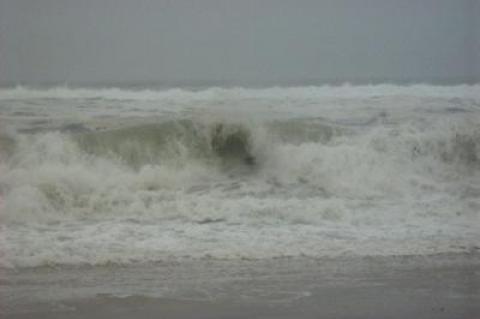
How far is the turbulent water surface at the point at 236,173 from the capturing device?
112 inches

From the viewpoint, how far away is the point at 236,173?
304cm

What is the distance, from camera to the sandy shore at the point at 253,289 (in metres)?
2.60

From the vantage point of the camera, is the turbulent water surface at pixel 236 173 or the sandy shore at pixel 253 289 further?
the turbulent water surface at pixel 236 173

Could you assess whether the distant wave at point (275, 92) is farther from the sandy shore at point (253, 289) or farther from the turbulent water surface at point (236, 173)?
the sandy shore at point (253, 289)

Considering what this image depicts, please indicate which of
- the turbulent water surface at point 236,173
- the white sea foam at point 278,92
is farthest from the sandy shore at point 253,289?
the white sea foam at point 278,92

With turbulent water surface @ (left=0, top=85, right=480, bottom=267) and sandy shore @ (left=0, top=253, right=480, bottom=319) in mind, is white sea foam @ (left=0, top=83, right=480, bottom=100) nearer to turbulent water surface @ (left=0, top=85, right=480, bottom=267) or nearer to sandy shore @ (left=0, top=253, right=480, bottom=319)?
turbulent water surface @ (left=0, top=85, right=480, bottom=267)

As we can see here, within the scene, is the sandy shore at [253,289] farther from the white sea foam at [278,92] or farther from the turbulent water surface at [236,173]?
the white sea foam at [278,92]

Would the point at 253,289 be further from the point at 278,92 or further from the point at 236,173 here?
the point at 278,92

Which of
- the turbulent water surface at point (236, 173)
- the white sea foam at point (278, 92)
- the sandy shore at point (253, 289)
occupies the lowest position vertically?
the sandy shore at point (253, 289)

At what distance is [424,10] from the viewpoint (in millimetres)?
3008

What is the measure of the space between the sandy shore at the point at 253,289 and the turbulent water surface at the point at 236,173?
6cm

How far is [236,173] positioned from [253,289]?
1.86ft

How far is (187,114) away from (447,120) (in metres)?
1.23

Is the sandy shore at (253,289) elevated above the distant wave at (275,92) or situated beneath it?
situated beneath
